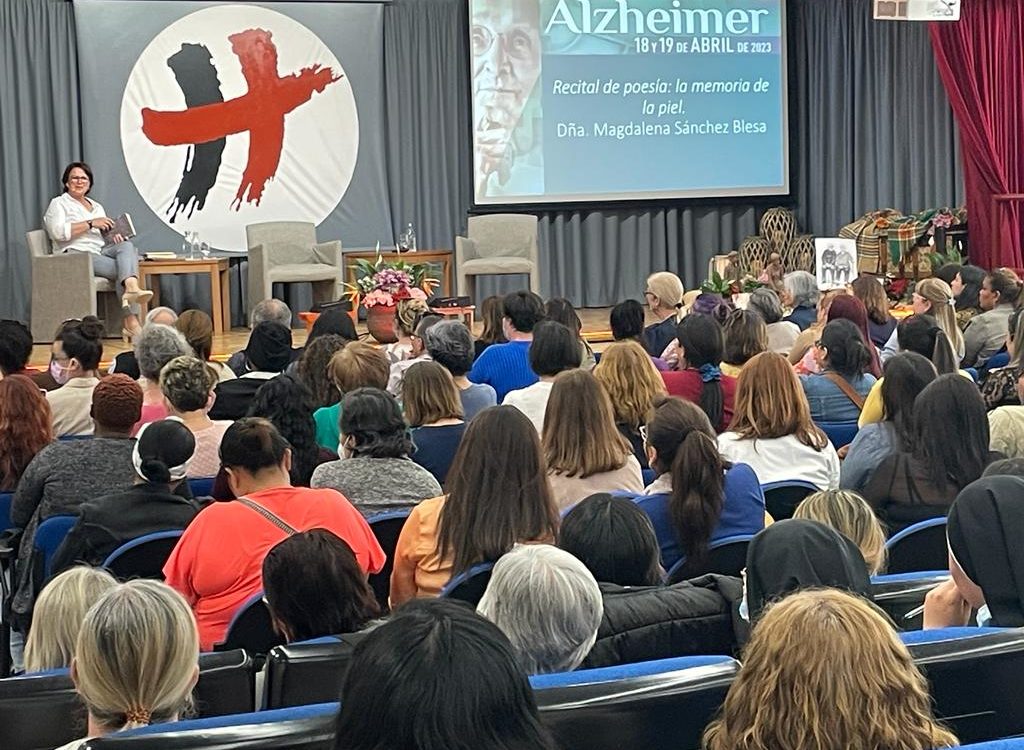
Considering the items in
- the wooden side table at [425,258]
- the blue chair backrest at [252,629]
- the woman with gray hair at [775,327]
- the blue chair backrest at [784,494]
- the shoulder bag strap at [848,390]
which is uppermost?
the wooden side table at [425,258]

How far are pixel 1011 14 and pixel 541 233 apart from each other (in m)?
3.96

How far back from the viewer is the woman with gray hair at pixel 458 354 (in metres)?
5.24

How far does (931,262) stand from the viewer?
440 inches

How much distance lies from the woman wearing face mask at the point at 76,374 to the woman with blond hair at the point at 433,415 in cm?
119

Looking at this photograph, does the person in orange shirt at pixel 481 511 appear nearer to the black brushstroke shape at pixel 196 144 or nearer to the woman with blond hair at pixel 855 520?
the woman with blond hair at pixel 855 520

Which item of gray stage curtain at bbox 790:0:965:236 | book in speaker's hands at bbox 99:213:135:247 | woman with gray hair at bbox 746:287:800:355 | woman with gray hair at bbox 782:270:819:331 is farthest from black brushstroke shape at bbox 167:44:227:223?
woman with gray hair at bbox 746:287:800:355

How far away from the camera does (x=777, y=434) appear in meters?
4.22

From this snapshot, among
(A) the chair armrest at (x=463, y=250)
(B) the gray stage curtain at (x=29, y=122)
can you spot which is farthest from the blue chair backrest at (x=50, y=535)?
(B) the gray stage curtain at (x=29, y=122)

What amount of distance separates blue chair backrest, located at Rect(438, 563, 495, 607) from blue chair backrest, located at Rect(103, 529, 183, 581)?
73 cm

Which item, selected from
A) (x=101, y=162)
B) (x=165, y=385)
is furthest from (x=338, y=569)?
(x=101, y=162)

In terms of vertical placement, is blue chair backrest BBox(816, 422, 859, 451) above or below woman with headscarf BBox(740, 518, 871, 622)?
below

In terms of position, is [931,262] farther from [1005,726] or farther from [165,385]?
[1005,726]

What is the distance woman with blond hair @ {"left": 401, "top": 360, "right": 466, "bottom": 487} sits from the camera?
4461 mm

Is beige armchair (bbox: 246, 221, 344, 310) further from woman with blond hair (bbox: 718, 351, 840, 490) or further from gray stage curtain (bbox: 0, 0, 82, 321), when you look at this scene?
woman with blond hair (bbox: 718, 351, 840, 490)
